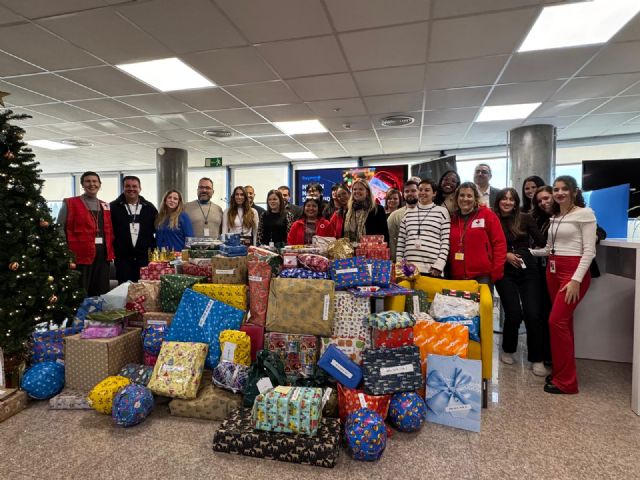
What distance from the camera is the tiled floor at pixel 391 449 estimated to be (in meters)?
1.74

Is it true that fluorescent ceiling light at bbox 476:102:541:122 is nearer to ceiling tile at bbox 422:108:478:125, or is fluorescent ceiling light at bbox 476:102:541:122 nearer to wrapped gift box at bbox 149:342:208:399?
ceiling tile at bbox 422:108:478:125

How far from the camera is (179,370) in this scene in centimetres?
229

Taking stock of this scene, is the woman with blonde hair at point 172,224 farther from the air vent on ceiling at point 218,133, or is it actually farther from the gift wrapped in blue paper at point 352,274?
the air vent on ceiling at point 218,133

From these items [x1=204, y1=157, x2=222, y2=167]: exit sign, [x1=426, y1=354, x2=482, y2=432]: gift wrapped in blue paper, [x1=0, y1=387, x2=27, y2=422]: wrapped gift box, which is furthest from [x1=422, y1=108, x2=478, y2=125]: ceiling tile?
[x1=0, y1=387, x2=27, y2=422]: wrapped gift box

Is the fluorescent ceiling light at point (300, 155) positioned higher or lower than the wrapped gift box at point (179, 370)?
higher

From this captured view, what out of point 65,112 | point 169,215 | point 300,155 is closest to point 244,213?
point 169,215

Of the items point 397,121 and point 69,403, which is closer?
point 69,403

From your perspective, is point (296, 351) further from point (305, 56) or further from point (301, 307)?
point (305, 56)

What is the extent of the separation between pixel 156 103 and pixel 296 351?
179 inches

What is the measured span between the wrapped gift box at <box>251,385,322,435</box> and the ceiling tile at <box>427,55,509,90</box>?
374 cm

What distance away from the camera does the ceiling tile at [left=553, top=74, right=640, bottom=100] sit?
4527 mm

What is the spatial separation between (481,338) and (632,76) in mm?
4330

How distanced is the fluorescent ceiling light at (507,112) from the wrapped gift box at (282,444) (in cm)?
539

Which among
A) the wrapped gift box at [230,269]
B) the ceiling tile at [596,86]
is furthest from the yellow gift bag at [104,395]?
the ceiling tile at [596,86]
